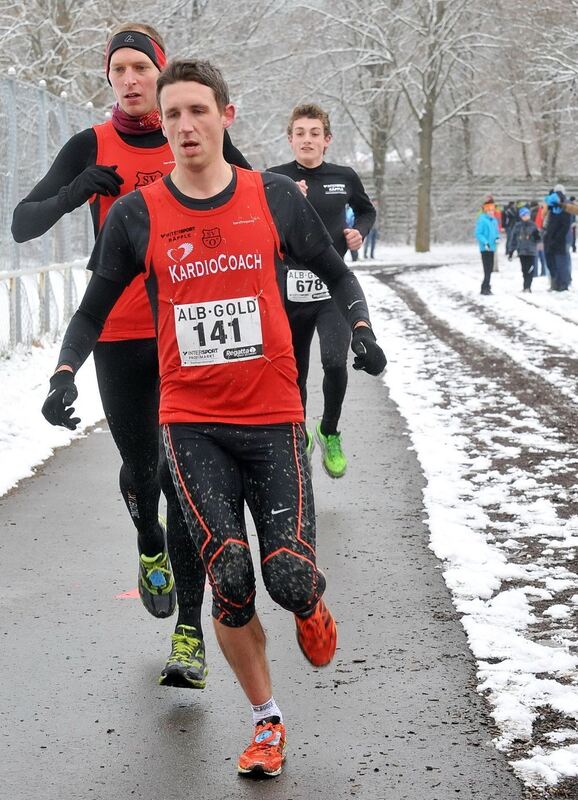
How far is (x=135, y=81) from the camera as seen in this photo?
455 centimetres

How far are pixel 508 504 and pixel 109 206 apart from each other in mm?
3192

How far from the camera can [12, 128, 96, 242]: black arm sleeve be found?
4680 mm

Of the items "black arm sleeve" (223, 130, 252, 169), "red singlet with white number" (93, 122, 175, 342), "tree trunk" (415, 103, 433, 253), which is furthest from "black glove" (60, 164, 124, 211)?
"tree trunk" (415, 103, 433, 253)

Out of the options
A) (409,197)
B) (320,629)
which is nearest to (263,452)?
(320,629)

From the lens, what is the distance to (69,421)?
3.71 meters

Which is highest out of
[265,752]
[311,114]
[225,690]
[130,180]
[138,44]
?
[138,44]

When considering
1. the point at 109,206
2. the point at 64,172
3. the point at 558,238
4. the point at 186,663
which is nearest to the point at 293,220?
the point at 109,206

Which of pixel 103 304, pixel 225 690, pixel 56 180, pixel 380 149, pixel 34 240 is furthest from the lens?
pixel 380 149

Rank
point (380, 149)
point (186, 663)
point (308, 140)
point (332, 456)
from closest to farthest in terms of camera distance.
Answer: point (186, 663)
point (308, 140)
point (332, 456)
point (380, 149)

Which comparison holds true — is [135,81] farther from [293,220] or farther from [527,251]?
[527,251]

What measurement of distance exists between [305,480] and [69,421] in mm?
672

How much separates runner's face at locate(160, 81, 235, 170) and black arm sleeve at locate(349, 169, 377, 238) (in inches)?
148

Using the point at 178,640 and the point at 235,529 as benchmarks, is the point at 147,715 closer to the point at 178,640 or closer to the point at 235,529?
the point at 178,640

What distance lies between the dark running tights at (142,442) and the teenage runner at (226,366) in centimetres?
54
